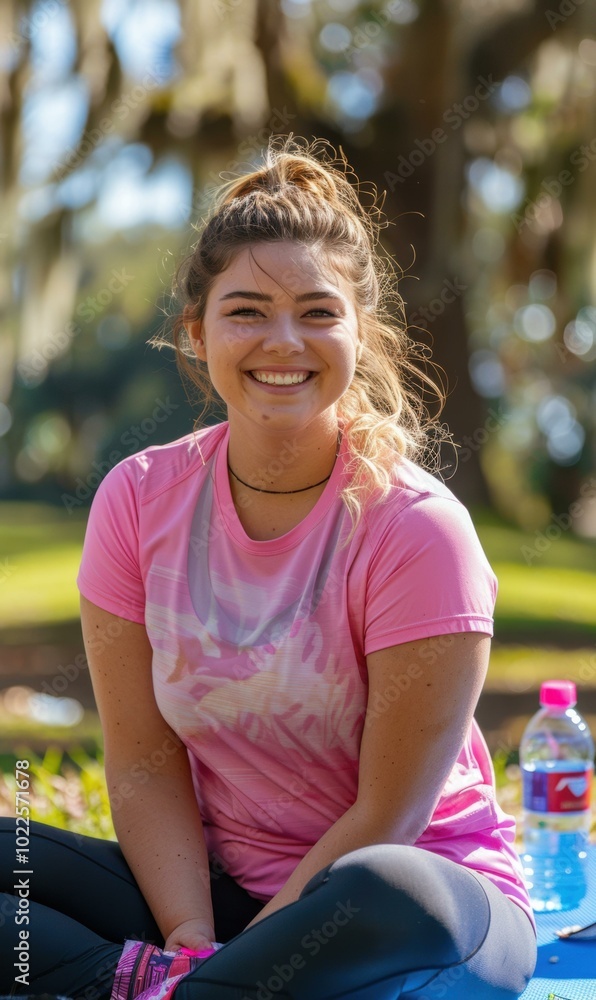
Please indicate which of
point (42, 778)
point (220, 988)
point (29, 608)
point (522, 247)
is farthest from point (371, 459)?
point (29, 608)

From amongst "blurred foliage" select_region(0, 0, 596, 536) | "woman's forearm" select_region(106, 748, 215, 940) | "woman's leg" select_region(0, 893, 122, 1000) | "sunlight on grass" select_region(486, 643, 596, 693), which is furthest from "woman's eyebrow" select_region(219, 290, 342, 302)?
"sunlight on grass" select_region(486, 643, 596, 693)

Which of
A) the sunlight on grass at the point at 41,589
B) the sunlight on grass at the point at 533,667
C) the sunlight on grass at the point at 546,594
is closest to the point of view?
the sunlight on grass at the point at 533,667

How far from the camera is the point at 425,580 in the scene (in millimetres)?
2137

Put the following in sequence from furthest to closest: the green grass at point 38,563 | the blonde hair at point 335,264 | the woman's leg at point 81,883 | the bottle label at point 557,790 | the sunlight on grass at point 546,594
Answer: the green grass at point 38,563
the sunlight on grass at point 546,594
the bottle label at point 557,790
the blonde hair at point 335,264
the woman's leg at point 81,883

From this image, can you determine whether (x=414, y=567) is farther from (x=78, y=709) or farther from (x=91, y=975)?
(x=78, y=709)

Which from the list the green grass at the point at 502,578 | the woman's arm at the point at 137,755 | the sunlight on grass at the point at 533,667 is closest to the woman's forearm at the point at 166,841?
the woman's arm at the point at 137,755

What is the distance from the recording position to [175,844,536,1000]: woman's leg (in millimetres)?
1855

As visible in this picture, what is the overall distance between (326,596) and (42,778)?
2483 millimetres

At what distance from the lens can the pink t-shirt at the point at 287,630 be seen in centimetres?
217

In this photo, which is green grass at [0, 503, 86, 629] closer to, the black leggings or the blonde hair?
the blonde hair

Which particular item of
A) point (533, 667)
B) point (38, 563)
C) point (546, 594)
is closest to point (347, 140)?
point (533, 667)

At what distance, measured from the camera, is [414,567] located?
215cm

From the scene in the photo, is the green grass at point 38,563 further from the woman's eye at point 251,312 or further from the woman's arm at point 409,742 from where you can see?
the woman's arm at point 409,742

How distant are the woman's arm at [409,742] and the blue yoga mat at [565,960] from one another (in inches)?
19.2
